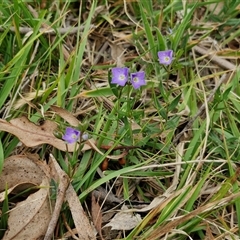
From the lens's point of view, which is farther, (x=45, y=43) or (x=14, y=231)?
(x=45, y=43)

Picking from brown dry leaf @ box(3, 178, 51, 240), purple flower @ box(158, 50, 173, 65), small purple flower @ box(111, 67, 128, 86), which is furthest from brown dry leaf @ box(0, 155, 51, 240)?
purple flower @ box(158, 50, 173, 65)

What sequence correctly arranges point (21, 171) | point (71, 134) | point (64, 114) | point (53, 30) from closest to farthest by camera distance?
1. point (71, 134)
2. point (21, 171)
3. point (64, 114)
4. point (53, 30)

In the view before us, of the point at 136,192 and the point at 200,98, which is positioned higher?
the point at 200,98

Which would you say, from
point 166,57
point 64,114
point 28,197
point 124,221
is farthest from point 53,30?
point 124,221

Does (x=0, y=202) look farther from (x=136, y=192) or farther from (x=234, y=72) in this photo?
(x=234, y=72)

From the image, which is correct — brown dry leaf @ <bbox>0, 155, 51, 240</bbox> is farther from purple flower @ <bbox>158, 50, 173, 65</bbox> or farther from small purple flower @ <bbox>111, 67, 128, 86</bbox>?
purple flower @ <bbox>158, 50, 173, 65</bbox>

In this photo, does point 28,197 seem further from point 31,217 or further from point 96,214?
point 96,214

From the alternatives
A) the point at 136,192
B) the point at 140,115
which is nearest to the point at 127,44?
the point at 140,115
